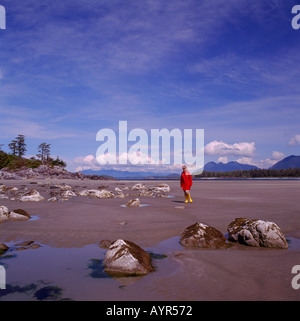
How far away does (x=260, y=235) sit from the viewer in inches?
189

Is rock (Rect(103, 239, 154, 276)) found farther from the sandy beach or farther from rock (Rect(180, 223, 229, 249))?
rock (Rect(180, 223, 229, 249))

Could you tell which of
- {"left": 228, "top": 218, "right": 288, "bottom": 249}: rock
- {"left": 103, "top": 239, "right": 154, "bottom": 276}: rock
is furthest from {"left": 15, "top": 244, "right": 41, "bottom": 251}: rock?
{"left": 228, "top": 218, "right": 288, "bottom": 249}: rock

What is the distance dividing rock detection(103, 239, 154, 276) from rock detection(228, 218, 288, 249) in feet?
7.13

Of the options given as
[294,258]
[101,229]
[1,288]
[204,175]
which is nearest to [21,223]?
[101,229]

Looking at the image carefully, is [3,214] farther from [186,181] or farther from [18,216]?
[186,181]

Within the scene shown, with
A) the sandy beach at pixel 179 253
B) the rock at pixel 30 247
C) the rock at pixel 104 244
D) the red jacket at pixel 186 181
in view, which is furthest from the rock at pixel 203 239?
the red jacket at pixel 186 181

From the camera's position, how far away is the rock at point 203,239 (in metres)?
4.74

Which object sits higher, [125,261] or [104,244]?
[125,261]

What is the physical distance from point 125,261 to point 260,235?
9.12 ft

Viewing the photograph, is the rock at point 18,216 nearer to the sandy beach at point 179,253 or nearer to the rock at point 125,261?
the sandy beach at point 179,253

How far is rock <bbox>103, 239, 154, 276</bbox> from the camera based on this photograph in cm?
351

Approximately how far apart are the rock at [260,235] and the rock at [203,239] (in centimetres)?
37

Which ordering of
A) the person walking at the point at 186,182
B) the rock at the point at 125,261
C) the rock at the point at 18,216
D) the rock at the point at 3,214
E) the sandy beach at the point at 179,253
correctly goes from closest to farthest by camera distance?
the sandy beach at the point at 179,253 → the rock at the point at 125,261 → the rock at the point at 3,214 → the rock at the point at 18,216 → the person walking at the point at 186,182

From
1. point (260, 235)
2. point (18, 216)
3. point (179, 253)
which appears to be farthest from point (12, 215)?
point (260, 235)
